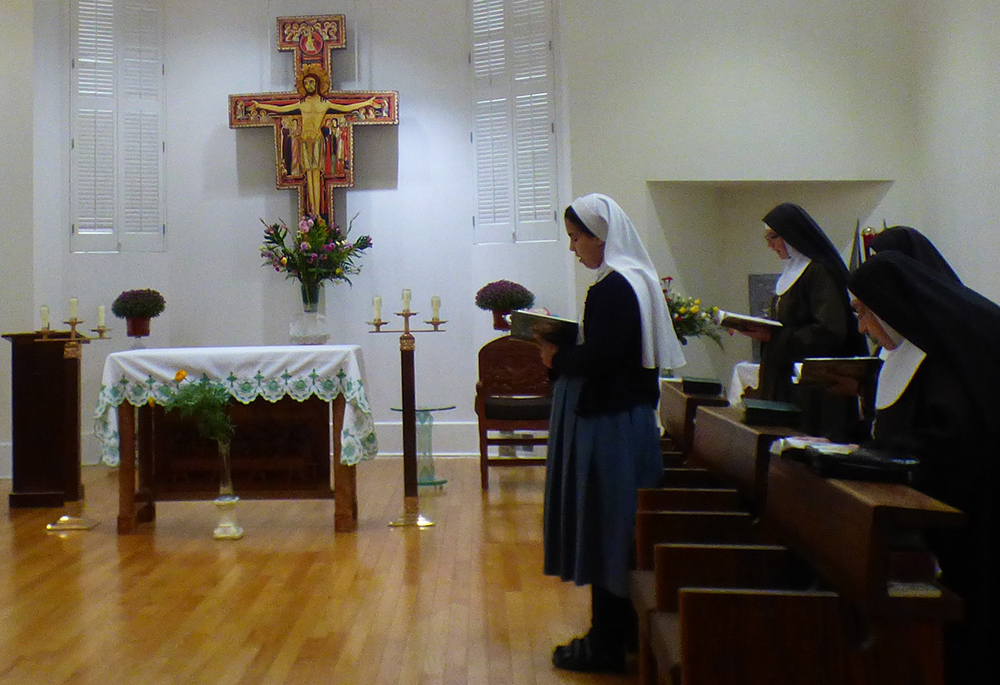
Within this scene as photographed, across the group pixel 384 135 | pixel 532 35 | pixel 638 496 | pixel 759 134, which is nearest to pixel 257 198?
pixel 384 135

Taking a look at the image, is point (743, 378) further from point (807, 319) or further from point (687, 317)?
point (807, 319)

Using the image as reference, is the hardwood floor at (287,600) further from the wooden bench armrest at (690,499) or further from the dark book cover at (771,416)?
the dark book cover at (771,416)

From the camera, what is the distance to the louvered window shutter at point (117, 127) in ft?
26.5

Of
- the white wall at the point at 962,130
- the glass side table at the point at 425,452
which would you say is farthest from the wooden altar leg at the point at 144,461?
the white wall at the point at 962,130

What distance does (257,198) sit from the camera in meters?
8.32

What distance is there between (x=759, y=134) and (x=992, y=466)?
5598 millimetres

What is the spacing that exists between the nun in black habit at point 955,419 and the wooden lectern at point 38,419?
212 inches

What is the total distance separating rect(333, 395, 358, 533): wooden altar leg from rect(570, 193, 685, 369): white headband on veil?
2.71 metres

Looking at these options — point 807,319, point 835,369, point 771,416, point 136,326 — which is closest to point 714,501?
point 771,416

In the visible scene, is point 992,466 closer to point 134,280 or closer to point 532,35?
point 532,35

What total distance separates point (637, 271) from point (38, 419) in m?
4.77

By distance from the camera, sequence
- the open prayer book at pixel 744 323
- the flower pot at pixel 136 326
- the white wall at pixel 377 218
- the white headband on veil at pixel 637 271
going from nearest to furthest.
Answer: the white headband on veil at pixel 637 271, the open prayer book at pixel 744 323, the flower pot at pixel 136 326, the white wall at pixel 377 218

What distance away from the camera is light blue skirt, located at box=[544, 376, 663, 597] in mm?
2984

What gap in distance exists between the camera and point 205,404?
525cm
